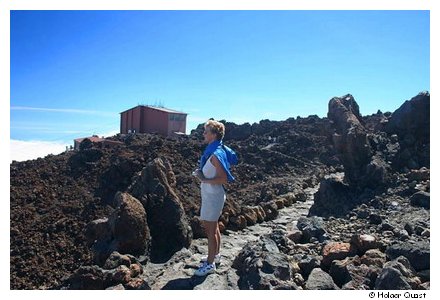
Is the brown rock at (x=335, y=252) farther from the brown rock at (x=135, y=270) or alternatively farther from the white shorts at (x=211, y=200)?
the brown rock at (x=135, y=270)

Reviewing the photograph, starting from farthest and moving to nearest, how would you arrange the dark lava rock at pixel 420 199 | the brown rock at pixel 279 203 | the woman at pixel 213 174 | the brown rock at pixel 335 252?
1. the brown rock at pixel 279 203
2. the dark lava rock at pixel 420 199
3. the brown rock at pixel 335 252
4. the woman at pixel 213 174

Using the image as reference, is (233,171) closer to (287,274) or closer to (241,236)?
(241,236)

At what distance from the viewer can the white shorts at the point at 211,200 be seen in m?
4.16

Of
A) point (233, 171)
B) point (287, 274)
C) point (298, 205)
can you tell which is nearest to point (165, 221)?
point (287, 274)

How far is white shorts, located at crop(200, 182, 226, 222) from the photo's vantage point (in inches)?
164

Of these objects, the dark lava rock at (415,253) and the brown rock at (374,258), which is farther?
the brown rock at (374,258)

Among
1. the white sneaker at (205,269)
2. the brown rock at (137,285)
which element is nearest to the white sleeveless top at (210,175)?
the white sneaker at (205,269)

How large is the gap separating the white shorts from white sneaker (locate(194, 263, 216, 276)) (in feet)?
1.79

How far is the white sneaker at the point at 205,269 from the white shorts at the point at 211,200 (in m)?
0.55

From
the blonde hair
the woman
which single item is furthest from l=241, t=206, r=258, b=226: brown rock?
the blonde hair

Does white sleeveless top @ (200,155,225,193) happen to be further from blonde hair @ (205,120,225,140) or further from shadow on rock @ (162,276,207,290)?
shadow on rock @ (162,276,207,290)

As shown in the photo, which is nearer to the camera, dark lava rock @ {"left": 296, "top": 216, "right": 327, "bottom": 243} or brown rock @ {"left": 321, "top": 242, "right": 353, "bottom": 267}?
brown rock @ {"left": 321, "top": 242, "right": 353, "bottom": 267}

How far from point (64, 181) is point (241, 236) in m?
10.4

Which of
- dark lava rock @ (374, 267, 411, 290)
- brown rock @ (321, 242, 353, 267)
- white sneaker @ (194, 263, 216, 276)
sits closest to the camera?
dark lava rock @ (374, 267, 411, 290)
